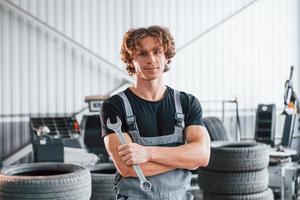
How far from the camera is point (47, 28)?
628 centimetres

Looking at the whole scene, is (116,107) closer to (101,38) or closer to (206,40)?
(101,38)

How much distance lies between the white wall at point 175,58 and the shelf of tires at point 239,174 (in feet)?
9.44

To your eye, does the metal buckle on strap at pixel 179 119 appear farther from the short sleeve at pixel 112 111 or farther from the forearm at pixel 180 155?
the short sleeve at pixel 112 111

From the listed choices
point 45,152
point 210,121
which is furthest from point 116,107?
point 210,121

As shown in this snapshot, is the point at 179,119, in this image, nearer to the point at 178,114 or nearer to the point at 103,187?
the point at 178,114

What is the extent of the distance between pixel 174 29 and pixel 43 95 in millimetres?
2087

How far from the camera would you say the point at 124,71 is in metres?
6.64

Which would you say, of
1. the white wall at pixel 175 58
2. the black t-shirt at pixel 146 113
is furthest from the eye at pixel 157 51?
the white wall at pixel 175 58

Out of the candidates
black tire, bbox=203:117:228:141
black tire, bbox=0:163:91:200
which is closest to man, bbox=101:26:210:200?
black tire, bbox=0:163:91:200

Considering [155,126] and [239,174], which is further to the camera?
[239,174]

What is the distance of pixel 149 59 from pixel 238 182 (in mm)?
2361

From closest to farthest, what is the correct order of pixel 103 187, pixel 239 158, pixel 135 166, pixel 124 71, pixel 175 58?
pixel 135 166 < pixel 103 187 < pixel 239 158 < pixel 124 71 < pixel 175 58

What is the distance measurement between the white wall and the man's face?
4.60 m

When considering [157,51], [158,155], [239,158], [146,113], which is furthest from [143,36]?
[239,158]
